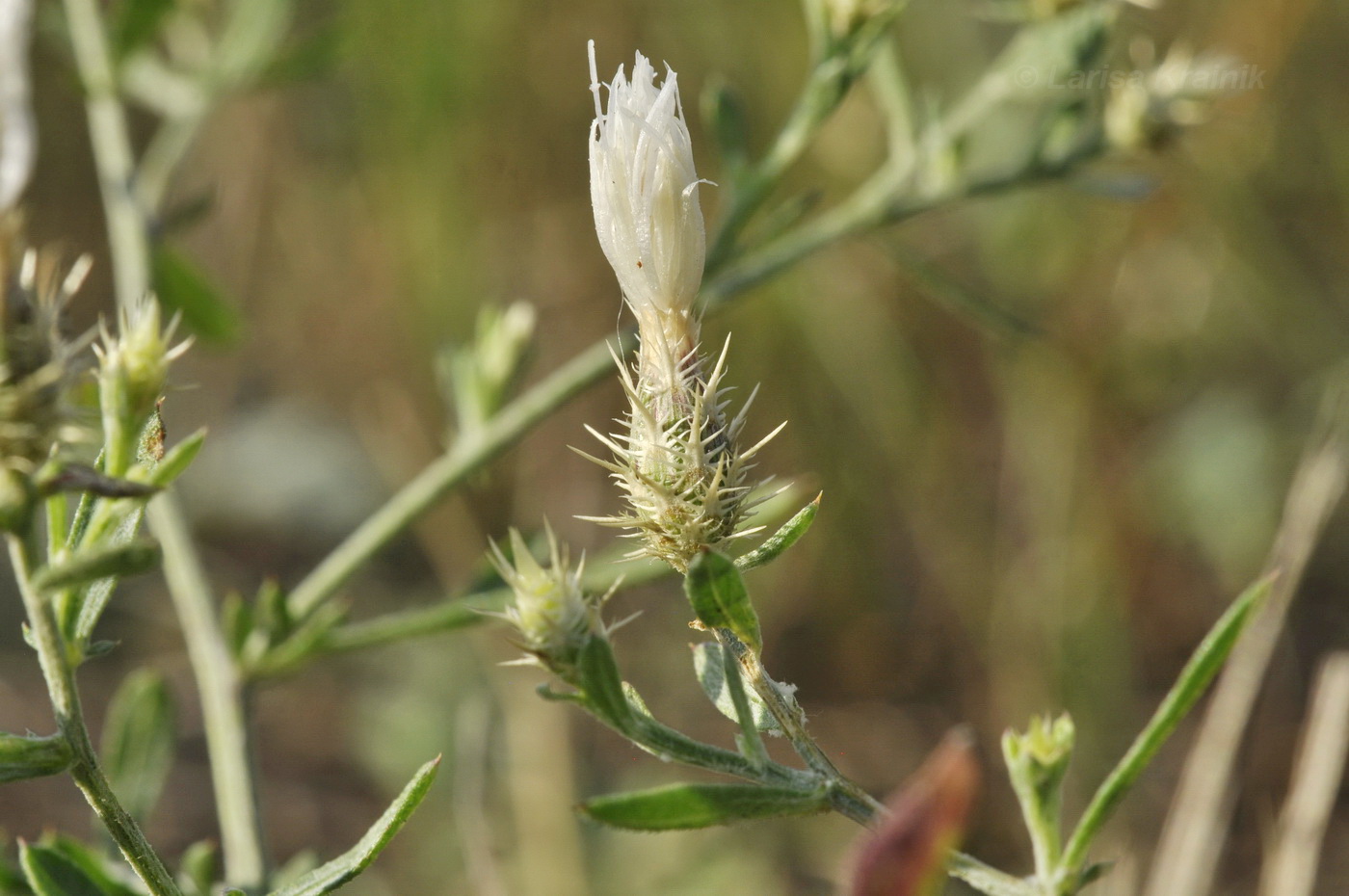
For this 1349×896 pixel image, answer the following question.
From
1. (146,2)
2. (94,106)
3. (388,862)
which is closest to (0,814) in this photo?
(388,862)

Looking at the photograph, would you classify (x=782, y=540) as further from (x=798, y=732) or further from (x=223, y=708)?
(x=223, y=708)

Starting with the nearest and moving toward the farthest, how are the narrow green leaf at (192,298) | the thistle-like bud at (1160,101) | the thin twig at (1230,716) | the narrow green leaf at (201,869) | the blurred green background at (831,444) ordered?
the narrow green leaf at (201,869), the thin twig at (1230,716), the thistle-like bud at (1160,101), the narrow green leaf at (192,298), the blurred green background at (831,444)

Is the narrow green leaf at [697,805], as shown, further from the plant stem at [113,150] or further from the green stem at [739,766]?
the plant stem at [113,150]

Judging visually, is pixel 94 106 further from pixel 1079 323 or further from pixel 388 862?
pixel 1079 323

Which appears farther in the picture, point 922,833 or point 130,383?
point 130,383

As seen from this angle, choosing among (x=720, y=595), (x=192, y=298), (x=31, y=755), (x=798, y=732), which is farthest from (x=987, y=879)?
(x=192, y=298)

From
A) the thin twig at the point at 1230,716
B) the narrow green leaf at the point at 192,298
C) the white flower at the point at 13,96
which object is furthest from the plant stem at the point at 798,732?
the narrow green leaf at the point at 192,298
